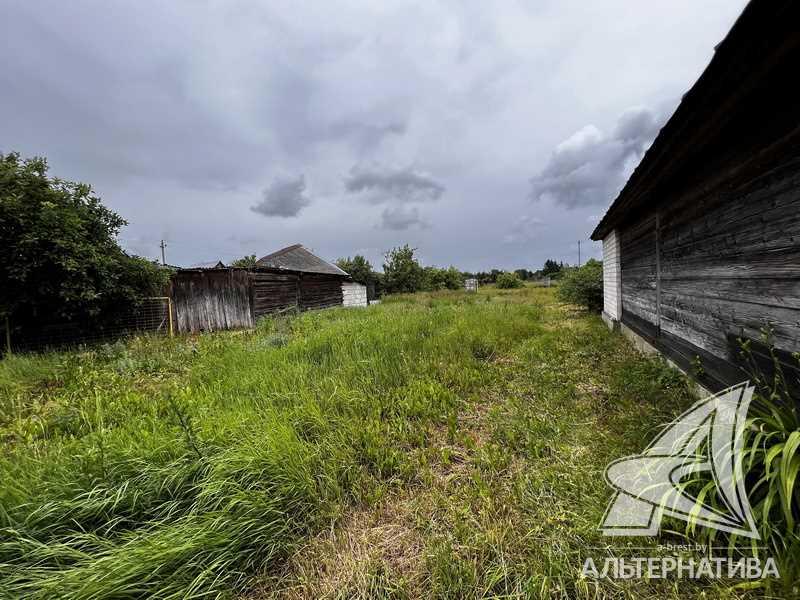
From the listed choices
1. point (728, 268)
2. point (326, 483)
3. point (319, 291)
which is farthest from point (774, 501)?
point (319, 291)

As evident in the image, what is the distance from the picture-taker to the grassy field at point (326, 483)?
1443mm

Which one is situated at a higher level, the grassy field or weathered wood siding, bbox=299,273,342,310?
weathered wood siding, bbox=299,273,342,310

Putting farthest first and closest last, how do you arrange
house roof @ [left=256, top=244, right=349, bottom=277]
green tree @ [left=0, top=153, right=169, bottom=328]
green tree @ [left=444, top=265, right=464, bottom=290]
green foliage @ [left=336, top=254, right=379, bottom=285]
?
green tree @ [left=444, top=265, right=464, bottom=290]
green foliage @ [left=336, top=254, right=379, bottom=285]
house roof @ [left=256, top=244, right=349, bottom=277]
green tree @ [left=0, top=153, right=169, bottom=328]

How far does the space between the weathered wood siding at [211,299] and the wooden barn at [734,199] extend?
468 inches

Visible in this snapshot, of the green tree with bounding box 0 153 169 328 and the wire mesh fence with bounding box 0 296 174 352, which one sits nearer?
the green tree with bounding box 0 153 169 328

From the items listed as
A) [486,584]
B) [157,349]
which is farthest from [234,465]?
[157,349]

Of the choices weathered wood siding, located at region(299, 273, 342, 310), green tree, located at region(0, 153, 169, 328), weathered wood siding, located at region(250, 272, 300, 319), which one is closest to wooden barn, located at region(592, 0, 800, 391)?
green tree, located at region(0, 153, 169, 328)

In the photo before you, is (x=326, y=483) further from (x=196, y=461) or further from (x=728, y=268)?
(x=728, y=268)

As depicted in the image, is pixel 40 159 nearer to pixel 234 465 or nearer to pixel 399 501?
pixel 234 465

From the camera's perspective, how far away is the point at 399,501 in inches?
79.7

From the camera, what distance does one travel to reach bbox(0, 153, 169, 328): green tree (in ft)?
18.6

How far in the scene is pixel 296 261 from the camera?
20.1 metres

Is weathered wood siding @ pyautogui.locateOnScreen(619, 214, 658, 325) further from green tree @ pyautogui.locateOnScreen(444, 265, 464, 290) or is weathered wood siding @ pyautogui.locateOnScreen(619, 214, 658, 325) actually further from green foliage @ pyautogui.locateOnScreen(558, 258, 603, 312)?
green tree @ pyautogui.locateOnScreen(444, 265, 464, 290)

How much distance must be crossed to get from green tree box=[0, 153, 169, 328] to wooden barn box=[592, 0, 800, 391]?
10119mm
